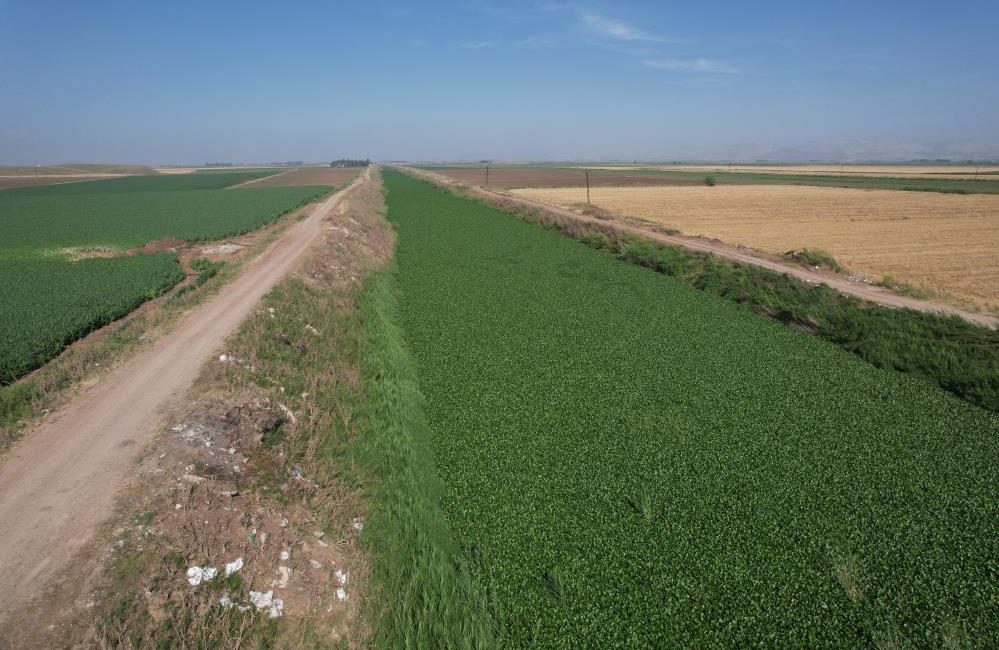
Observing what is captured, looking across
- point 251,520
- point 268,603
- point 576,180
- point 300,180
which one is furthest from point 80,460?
point 300,180

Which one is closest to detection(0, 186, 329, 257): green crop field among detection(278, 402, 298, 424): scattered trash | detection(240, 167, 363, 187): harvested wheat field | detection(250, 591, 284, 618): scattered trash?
detection(278, 402, 298, 424): scattered trash

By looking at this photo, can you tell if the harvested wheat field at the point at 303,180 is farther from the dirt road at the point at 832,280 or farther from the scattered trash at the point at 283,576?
the scattered trash at the point at 283,576

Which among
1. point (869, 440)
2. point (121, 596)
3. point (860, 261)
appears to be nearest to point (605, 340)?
point (869, 440)

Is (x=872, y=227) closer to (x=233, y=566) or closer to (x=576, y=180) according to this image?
(x=233, y=566)

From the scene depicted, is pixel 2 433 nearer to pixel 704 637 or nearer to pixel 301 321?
pixel 301 321

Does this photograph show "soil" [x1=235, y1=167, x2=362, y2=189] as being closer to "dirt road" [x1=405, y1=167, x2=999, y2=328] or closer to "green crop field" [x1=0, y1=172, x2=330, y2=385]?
"green crop field" [x1=0, y1=172, x2=330, y2=385]
